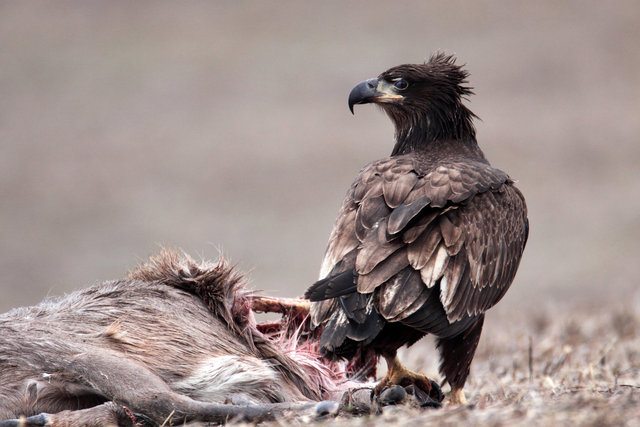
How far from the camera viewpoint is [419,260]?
4.50 m

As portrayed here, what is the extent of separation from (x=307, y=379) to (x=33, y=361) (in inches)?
54.0

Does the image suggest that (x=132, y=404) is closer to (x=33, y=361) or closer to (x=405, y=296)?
(x=33, y=361)

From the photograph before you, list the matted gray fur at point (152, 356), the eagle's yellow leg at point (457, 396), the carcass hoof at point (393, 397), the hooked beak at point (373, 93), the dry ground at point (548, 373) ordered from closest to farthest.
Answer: the dry ground at point (548, 373)
the matted gray fur at point (152, 356)
the carcass hoof at point (393, 397)
the eagle's yellow leg at point (457, 396)
the hooked beak at point (373, 93)

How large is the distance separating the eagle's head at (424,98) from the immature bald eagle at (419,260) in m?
0.33

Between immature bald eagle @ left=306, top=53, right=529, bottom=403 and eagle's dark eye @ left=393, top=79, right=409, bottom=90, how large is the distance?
1.80 ft

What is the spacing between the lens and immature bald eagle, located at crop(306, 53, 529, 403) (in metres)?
4.38

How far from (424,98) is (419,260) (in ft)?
6.30

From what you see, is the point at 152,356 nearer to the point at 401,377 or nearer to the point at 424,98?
the point at 401,377

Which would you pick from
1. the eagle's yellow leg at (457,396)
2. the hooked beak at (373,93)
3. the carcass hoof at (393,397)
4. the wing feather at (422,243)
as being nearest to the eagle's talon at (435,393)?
the eagle's yellow leg at (457,396)

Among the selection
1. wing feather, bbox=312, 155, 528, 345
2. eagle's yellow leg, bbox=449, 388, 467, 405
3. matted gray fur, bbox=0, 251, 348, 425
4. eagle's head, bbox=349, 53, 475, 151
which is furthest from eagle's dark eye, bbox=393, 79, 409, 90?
eagle's yellow leg, bbox=449, 388, 467, 405

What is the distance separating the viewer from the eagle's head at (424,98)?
608 centimetres

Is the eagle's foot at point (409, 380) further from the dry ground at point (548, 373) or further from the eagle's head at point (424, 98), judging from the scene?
the eagle's head at point (424, 98)

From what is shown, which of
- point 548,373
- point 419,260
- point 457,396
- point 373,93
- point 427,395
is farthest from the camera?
point 548,373

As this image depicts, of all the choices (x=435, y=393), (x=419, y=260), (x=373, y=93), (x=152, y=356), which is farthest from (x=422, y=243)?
(x=373, y=93)
